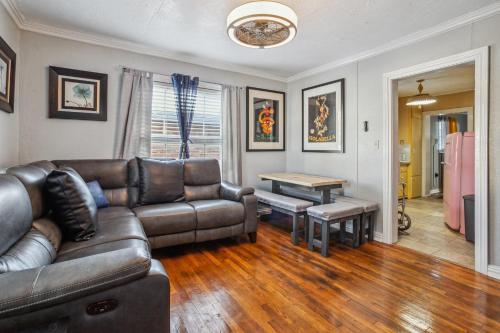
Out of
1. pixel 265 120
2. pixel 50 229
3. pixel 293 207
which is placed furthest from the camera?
pixel 265 120

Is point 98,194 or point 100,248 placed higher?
point 98,194

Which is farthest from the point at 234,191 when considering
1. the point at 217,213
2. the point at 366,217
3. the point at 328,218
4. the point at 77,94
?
the point at 77,94

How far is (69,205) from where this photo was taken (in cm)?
172

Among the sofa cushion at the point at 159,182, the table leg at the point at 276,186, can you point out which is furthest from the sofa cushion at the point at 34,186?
the table leg at the point at 276,186

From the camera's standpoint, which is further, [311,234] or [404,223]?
[404,223]

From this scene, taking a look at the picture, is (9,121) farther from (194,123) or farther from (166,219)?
(194,123)

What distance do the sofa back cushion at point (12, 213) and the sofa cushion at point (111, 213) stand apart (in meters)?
0.88

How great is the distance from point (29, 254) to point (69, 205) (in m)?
0.55

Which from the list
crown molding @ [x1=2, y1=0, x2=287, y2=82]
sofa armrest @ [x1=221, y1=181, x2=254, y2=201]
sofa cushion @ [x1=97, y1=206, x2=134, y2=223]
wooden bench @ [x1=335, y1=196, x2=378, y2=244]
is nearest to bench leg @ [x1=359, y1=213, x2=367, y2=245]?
wooden bench @ [x1=335, y1=196, x2=378, y2=244]

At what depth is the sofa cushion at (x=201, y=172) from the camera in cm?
334

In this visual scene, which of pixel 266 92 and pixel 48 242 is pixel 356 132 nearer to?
pixel 266 92

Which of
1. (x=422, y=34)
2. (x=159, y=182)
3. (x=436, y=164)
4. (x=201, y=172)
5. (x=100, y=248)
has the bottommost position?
(x=100, y=248)

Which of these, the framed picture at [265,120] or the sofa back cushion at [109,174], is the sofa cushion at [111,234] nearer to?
the sofa back cushion at [109,174]

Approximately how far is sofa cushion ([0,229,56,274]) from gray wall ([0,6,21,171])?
4.22 ft
